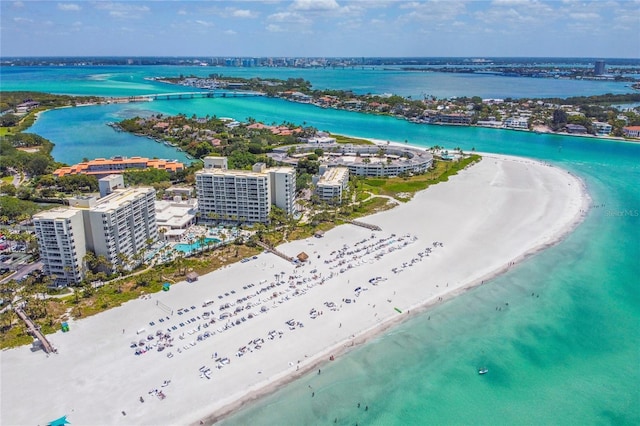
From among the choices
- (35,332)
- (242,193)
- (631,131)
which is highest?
(631,131)

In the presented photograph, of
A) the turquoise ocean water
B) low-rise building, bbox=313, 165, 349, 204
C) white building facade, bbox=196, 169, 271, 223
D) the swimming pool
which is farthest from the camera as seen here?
low-rise building, bbox=313, 165, 349, 204

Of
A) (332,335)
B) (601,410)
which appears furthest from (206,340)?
(601,410)

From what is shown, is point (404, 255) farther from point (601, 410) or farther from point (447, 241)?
point (601, 410)

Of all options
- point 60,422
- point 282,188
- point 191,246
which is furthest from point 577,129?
point 60,422

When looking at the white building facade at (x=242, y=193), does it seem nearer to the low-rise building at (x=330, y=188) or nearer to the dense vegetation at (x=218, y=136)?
the low-rise building at (x=330, y=188)

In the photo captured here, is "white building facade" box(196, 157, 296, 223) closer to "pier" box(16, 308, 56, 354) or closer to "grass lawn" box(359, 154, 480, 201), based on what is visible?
"grass lawn" box(359, 154, 480, 201)

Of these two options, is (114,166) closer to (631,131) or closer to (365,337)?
(365,337)

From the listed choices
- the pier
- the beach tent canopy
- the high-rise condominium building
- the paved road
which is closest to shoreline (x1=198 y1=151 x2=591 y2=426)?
the beach tent canopy

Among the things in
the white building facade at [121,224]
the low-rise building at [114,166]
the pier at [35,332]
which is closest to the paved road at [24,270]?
the white building facade at [121,224]

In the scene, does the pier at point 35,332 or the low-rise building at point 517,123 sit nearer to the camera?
the pier at point 35,332
